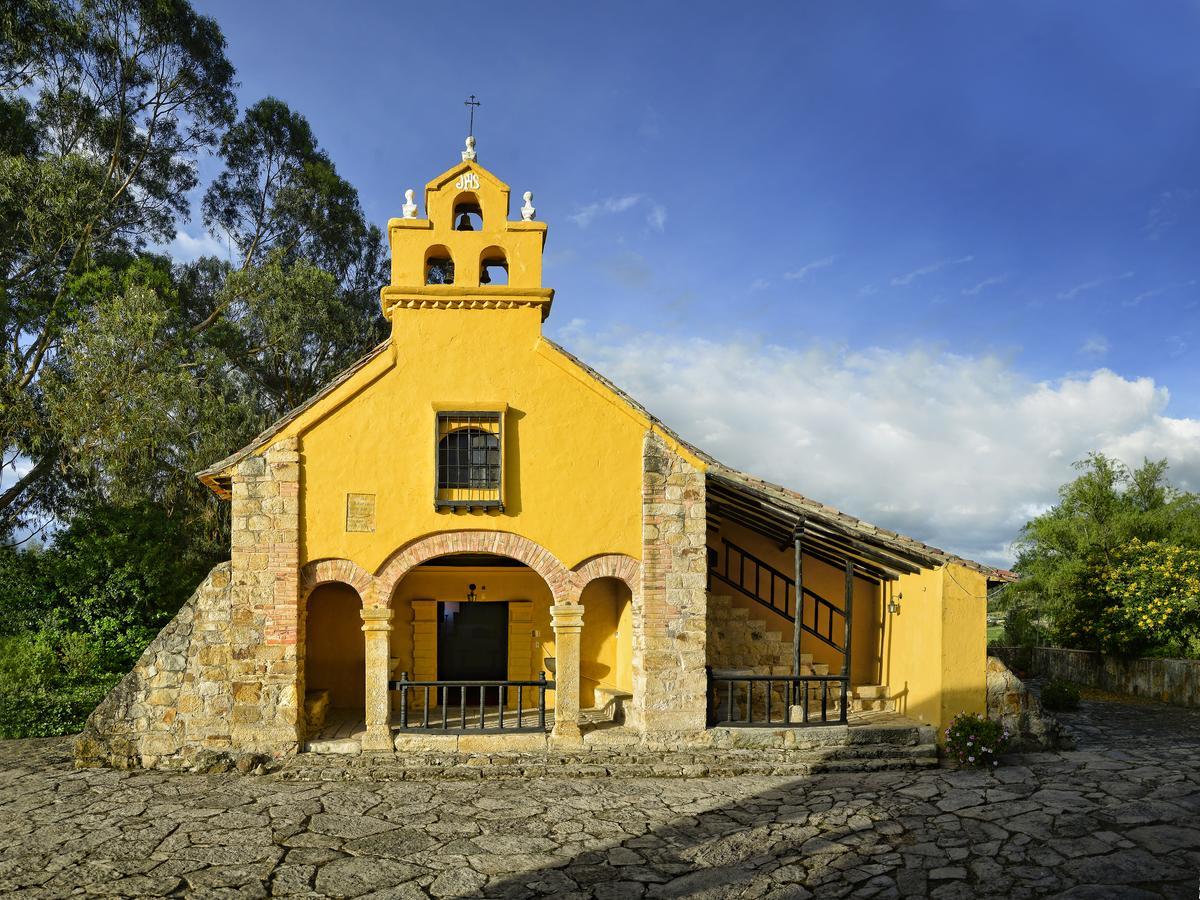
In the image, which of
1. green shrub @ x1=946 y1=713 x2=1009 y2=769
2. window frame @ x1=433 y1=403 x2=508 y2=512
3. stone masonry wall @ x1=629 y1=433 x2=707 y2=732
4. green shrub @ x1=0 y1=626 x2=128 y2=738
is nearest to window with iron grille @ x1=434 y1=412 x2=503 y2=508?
window frame @ x1=433 y1=403 x2=508 y2=512

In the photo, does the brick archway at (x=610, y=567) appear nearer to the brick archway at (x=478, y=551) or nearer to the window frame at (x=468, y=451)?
the brick archway at (x=478, y=551)

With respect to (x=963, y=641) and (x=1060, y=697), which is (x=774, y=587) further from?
(x=1060, y=697)

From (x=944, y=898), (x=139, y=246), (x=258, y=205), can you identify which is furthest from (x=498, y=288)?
(x=258, y=205)

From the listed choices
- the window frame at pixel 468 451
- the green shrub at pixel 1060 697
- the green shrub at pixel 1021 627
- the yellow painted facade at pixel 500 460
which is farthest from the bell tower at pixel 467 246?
the green shrub at pixel 1021 627

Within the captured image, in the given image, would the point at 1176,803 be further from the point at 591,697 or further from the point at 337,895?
the point at 337,895

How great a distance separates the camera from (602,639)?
1226 cm

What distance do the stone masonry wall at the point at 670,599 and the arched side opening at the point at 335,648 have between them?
4875 mm

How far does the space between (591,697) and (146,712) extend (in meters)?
6.28

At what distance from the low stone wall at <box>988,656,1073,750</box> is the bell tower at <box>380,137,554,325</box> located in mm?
7842

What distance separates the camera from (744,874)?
644cm

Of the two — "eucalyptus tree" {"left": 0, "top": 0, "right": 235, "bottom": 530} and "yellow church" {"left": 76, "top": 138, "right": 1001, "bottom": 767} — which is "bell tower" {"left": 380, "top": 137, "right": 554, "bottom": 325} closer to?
"yellow church" {"left": 76, "top": 138, "right": 1001, "bottom": 767}

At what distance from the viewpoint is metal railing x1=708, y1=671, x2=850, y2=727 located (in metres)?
9.95

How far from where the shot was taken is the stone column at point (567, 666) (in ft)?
32.2

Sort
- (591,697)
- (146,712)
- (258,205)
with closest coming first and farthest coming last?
(146,712)
(591,697)
(258,205)
